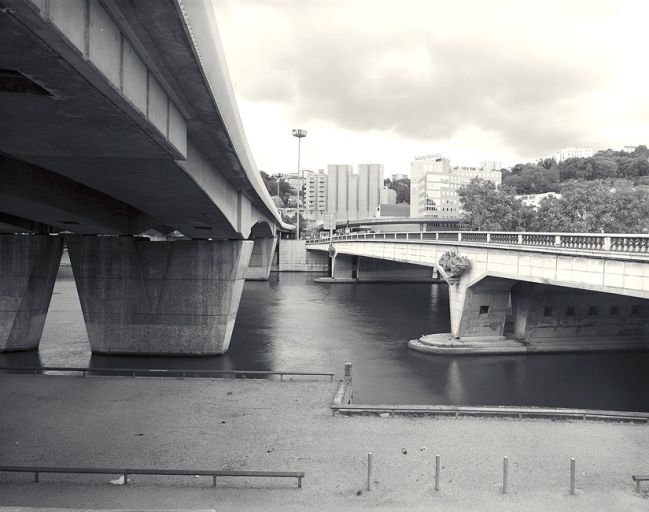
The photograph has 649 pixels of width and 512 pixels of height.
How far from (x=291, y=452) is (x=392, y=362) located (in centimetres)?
1650

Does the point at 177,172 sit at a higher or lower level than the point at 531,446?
higher

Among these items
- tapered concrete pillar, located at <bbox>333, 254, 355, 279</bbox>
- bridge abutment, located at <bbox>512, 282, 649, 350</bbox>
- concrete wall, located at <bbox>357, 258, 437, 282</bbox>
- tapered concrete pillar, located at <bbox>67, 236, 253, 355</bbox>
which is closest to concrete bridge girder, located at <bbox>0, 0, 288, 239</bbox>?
tapered concrete pillar, located at <bbox>67, 236, 253, 355</bbox>

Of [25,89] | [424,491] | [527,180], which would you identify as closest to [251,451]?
[424,491]

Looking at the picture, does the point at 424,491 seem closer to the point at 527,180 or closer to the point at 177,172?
the point at 177,172

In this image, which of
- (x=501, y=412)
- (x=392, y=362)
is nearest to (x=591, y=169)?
(x=392, y=362)

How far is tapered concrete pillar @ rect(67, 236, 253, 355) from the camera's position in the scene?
28.0m

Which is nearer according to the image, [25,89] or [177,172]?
[25,89]

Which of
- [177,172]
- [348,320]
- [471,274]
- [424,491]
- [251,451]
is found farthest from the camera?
[348,320]

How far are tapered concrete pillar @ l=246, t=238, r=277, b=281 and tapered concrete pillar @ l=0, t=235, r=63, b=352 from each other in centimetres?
5283

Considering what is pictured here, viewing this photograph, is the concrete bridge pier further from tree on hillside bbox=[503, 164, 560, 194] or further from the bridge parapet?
tree on hillside bbox=[503, 164, 560, 194]

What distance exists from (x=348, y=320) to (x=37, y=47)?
39.4 metres

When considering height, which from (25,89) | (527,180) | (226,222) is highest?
(527,180)

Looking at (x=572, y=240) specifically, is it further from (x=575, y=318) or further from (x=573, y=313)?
(x=575, y=318)

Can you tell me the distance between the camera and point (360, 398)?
22.3 meters
